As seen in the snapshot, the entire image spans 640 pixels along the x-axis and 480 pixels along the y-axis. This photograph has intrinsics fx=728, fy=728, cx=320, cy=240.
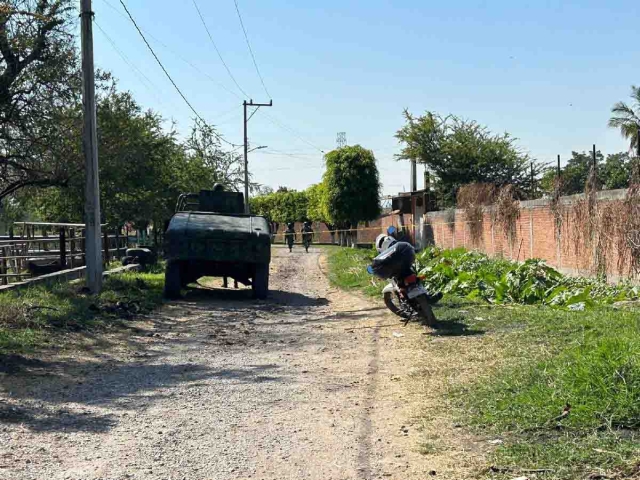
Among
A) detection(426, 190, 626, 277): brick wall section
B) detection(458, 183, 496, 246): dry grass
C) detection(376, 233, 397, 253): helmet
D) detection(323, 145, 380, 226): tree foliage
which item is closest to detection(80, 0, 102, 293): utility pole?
detection(376, 233, 397, 253): helmet

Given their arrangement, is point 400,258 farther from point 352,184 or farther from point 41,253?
point 352,184

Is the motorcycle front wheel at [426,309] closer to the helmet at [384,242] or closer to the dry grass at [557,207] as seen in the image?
the helmet at [384,242]

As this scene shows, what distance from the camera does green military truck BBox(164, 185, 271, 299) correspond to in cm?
1480

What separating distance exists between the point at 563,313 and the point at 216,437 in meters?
5.89

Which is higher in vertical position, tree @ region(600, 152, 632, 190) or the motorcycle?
tree @ region(600, 152, 632, 190)

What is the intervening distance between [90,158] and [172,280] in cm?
300

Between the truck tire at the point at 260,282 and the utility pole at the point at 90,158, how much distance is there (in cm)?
326

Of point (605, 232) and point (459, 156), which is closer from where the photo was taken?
point (605, 232)

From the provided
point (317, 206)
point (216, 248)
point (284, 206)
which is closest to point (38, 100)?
point (216, 248)

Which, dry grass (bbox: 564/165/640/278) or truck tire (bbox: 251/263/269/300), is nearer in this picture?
A: dry grass (bbox: 564/165/640/278)

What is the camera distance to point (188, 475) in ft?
15.1

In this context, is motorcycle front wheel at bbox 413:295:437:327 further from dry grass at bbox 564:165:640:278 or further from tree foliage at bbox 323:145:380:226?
tree foliage at bbox 323:145:380:226

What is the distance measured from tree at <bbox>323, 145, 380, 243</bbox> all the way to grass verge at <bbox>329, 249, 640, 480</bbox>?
41.4m

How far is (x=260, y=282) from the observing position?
15867 millimetres
